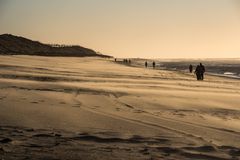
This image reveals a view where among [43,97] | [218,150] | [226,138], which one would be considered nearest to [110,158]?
[218,150]

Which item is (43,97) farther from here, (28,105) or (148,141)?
(148,141)

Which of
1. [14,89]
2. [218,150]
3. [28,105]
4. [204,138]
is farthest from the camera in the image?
[14,89]

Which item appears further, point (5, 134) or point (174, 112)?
point (174, 112)

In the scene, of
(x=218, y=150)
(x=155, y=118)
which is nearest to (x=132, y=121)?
(x=155, y=118)

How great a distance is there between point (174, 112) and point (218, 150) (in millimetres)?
3329

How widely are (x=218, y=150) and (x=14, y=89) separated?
22.7 feet

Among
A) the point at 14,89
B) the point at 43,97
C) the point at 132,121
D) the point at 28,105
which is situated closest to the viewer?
the point at 132,121

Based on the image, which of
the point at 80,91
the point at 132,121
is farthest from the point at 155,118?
the point at 80,91

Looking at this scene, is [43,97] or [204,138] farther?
[43,97]

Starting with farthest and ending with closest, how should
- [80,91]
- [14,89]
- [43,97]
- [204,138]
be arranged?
[80,91] < [14,89] < [43,97] < [204,138]

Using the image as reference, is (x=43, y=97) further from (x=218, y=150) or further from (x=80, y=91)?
(x=218, y=150)

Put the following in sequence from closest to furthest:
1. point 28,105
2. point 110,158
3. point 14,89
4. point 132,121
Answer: point 110,158
point 132,121
point 28,105
point 14,89

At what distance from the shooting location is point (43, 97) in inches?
393

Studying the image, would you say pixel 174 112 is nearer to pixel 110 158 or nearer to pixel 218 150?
pixel 218 150
